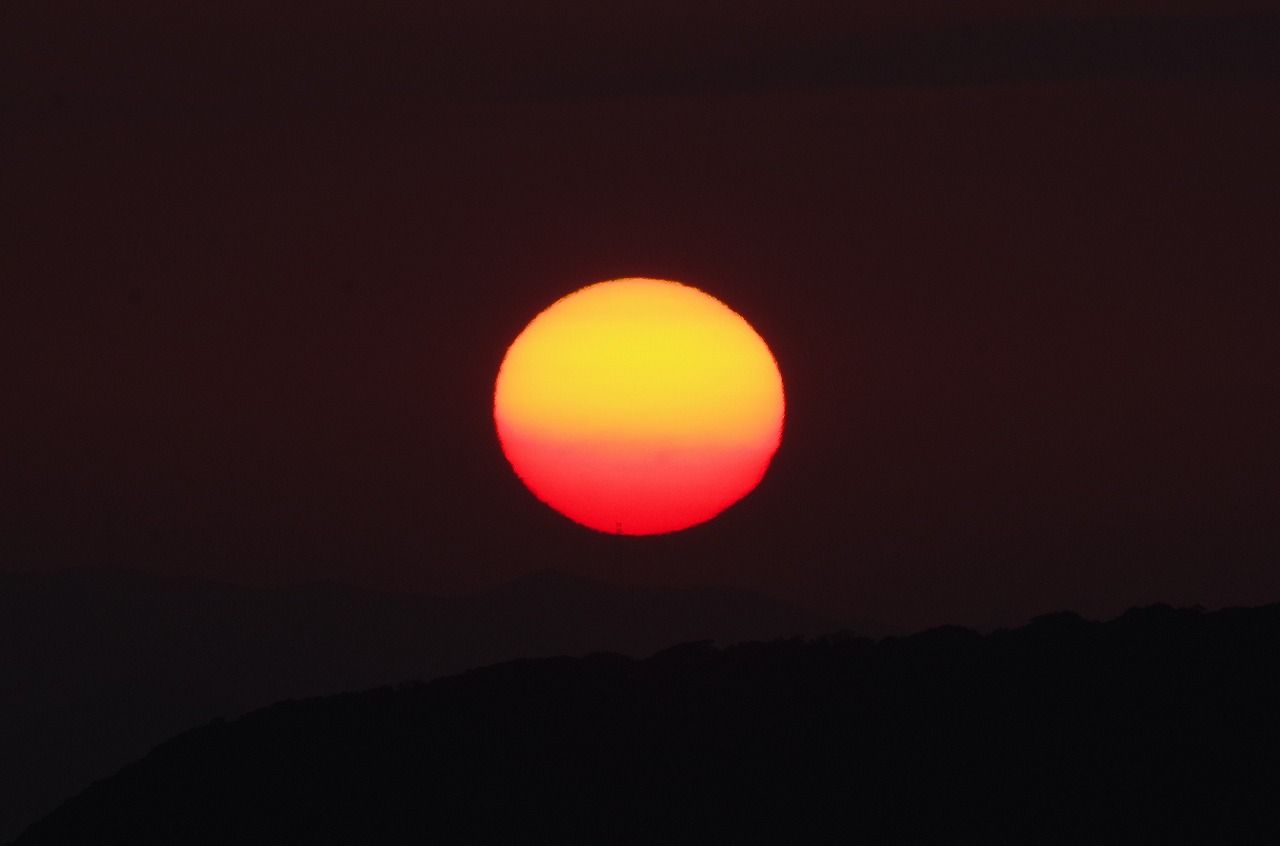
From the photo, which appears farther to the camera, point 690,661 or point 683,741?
point 690,661

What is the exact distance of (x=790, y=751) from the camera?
33469mm

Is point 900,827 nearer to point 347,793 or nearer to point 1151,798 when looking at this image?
point 1151,798

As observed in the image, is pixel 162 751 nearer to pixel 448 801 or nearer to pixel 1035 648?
pixel 448 801

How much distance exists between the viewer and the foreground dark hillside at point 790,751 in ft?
101

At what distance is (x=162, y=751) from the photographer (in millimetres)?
41281

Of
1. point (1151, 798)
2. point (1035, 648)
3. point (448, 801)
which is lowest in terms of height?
point (1151, 798)

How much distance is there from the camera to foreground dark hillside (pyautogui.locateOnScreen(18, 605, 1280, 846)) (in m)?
30.7

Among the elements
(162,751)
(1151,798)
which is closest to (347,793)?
(162,751)

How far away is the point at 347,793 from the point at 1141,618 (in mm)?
14589

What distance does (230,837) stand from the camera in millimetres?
35469

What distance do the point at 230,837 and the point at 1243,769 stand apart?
682 inches

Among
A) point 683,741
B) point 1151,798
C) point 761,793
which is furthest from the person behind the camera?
point 683,741

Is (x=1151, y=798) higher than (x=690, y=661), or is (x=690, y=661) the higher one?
(x=690, y=661)

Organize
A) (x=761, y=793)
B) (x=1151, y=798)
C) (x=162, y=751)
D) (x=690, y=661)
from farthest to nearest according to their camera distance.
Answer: (x=162, y=751), (x=690, y=661), (x=761, y=793), (x=1151, y=798)
